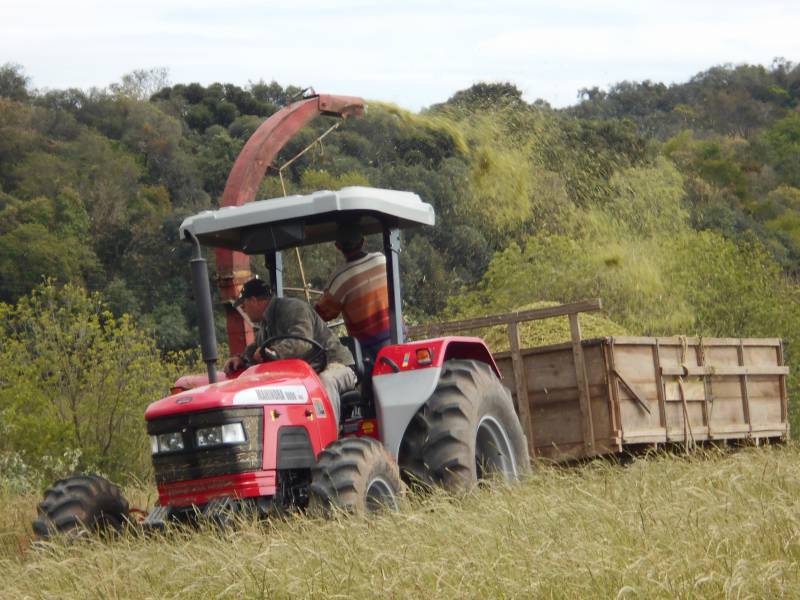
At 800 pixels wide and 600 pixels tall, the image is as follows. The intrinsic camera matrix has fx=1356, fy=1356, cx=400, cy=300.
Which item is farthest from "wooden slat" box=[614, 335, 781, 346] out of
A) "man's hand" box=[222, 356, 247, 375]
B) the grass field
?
"man's hand" box=[222, 356, 247, 375]

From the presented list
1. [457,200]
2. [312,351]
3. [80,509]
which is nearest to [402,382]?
[312,351]

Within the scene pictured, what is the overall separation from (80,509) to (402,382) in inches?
79.8

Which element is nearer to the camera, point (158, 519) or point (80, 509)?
point (158, 519)

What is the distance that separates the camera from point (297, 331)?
25.7 ft

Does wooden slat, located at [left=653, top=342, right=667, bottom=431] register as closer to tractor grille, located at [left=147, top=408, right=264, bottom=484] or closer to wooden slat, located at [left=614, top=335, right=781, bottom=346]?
wooden slat, located at [left=614, top=335, right=781, bottom=346]

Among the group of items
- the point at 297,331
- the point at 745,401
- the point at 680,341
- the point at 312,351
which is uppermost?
the point at 297,331

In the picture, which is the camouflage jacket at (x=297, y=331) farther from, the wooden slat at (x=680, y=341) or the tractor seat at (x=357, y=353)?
the wooden slat at (x=680, y=341)

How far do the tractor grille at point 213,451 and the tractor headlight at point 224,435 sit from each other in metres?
0.02

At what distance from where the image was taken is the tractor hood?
288 inches

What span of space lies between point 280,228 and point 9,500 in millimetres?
5709

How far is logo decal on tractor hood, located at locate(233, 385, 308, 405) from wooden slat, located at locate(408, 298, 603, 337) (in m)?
3.59

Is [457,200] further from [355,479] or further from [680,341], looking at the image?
[355,479]

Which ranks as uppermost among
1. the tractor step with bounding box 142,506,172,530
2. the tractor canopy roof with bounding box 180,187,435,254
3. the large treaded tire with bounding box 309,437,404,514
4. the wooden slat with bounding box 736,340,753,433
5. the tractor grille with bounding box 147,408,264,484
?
the tractor canopy roof with bounding box 180,187,435,254

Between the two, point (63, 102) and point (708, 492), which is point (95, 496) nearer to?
point (708, 492)
